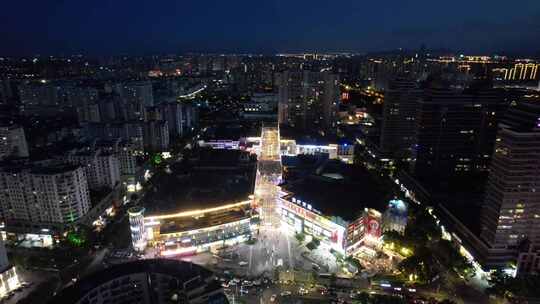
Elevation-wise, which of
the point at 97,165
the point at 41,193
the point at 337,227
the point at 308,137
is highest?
the point at 97,165

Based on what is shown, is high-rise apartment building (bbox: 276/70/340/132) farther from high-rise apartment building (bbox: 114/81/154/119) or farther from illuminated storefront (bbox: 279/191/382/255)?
illuminated storefront (bbox: 279/191/382/255)

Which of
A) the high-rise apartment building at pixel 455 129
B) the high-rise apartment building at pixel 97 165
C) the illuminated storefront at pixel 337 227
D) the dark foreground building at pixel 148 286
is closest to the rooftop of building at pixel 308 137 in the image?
the high-rise apartment building at pixel 455 129

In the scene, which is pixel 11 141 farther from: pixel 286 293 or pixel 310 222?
pixel 286 293

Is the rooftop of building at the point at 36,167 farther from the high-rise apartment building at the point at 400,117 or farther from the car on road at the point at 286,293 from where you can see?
the high-rise apartment building at the point at 400,117

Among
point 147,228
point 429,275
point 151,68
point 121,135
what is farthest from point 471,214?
point 151,68

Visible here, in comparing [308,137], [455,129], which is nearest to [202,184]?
[308,137]

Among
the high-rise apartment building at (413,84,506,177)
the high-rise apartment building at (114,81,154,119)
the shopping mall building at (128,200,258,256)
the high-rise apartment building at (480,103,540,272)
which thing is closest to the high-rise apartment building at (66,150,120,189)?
the shopping mall building at (128,200,258,256)
